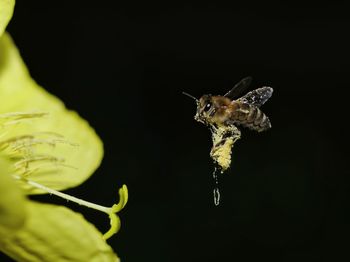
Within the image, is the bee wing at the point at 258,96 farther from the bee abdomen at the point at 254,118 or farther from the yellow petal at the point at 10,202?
the yellow petal at the point at 10,202

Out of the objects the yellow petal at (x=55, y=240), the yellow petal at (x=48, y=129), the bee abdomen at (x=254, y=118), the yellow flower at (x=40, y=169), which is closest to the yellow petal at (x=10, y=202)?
the yellow flower at (x=40, y=169)

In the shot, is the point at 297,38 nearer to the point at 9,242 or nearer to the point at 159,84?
the point at 159,84

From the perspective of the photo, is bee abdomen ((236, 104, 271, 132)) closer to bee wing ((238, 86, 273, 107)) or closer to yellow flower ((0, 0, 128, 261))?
bee wing ((238, 86, 273, 107))

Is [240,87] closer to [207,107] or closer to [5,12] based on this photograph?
[207,107]

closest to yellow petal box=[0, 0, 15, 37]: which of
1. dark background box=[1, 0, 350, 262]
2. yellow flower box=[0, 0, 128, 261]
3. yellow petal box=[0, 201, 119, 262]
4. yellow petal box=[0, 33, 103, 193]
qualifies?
yellow flower box=[0, 0, 128, 261]

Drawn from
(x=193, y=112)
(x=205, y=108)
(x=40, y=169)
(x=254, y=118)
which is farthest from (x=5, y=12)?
(x=193, y=112)

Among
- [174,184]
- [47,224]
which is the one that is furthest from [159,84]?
[47,224]
